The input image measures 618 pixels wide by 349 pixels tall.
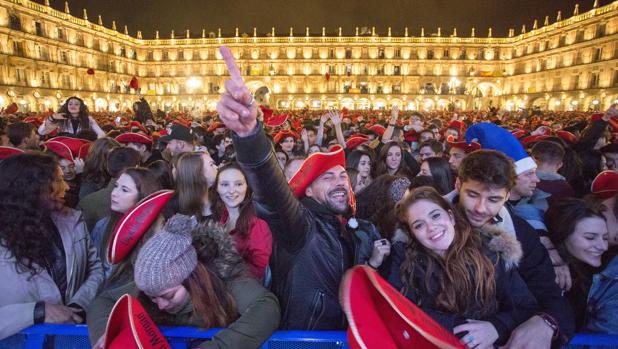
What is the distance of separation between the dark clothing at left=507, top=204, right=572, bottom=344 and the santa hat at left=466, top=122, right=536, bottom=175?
0.76 metres

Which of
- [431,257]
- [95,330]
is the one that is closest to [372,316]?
[431,257]

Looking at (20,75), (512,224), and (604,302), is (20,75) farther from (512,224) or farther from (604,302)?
(604,302)

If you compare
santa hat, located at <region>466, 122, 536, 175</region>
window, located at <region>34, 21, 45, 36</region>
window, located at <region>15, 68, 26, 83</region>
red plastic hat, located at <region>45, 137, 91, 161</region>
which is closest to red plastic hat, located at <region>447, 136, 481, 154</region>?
santa hat, located at <region>466, 122, 536, 175</region>

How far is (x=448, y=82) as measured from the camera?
6962 cm

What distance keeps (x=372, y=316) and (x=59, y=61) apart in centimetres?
6442

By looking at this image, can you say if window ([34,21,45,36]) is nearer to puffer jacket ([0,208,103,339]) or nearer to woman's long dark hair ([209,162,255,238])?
woman's long dark hair ([209,162,255,238])

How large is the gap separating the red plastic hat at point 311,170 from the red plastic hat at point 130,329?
108cm

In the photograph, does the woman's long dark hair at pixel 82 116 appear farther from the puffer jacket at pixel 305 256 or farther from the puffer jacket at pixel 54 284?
the puffer jacket at pixel 305 256

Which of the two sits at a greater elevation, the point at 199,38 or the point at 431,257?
the point at 199,38

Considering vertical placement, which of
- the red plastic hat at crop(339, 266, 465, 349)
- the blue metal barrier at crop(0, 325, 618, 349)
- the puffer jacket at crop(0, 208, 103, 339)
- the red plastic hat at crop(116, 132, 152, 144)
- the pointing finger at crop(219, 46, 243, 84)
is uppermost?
the pointing finger at crop(219, 46, 243, 84)

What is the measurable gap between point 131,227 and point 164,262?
60 centimetres

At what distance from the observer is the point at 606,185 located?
3.57 m

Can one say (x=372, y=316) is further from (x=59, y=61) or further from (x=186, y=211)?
(x=59, y=61)

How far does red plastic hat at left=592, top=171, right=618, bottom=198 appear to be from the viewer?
11.3ft
